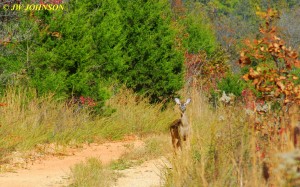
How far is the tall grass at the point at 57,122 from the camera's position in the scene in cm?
1330

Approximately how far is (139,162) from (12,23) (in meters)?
5.41

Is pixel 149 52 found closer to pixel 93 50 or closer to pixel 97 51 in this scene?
pixel 97 51

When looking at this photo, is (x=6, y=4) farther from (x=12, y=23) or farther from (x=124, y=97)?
(x=124, y=97)

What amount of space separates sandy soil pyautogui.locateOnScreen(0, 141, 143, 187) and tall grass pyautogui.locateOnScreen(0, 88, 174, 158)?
55 cm

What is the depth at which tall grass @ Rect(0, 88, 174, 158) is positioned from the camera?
13305 millimetres

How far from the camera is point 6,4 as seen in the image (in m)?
14.2

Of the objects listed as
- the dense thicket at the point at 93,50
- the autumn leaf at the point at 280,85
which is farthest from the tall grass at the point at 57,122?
the autumn leaf at the point at 280,85

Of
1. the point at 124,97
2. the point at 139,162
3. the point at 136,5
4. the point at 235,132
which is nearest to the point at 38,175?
the point at 139,162

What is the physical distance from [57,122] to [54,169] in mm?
3243

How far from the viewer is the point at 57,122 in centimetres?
1472

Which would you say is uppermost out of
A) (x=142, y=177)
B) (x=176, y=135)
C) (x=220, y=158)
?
(x=220, y=158)

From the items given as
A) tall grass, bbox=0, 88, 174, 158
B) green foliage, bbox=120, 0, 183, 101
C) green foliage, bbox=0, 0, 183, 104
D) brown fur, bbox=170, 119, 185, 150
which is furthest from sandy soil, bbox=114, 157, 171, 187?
green foliage, bbox=120, 0, 183, 101

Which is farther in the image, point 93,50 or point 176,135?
Answer: point 93,50

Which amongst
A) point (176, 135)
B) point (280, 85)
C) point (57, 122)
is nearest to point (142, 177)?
point (176, 135)
